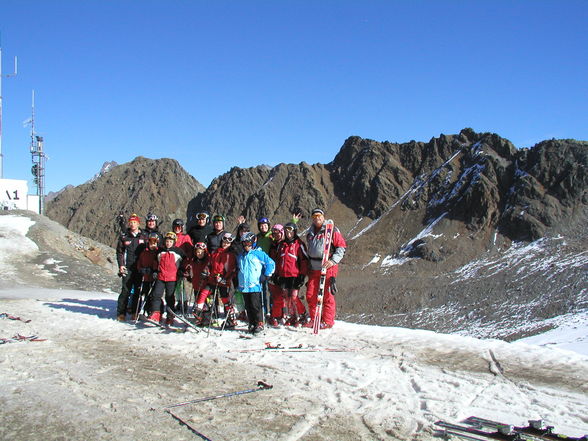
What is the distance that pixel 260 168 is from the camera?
108m

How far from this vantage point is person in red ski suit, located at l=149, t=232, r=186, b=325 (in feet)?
30.5

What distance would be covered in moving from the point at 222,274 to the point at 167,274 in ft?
3.65

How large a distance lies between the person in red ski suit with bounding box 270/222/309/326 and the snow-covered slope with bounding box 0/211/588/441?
622 mm

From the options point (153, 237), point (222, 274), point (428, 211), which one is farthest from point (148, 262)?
point (428, 211)

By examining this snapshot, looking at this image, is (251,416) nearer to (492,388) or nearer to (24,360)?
(492,388)

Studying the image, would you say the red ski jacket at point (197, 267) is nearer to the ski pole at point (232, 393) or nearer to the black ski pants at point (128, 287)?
the black ski pants at point (128, 287)

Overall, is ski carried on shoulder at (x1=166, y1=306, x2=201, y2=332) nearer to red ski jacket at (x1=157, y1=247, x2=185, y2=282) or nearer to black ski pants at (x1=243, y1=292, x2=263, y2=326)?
red ski jacket at (x1=157, y1=247, x2=185, y2=282)

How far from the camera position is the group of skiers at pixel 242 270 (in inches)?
344

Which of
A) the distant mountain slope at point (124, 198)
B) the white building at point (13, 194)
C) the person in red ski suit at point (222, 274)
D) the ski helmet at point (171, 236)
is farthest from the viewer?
the distant mountain slope at point (124, 198)

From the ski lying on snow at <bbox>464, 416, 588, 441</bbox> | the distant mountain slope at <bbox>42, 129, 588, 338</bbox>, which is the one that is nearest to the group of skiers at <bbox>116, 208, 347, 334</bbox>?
the ski lying on snow at <bbox>464, 416, 588, 441</bbox>

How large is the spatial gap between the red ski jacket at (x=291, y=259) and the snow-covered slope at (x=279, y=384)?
112cm

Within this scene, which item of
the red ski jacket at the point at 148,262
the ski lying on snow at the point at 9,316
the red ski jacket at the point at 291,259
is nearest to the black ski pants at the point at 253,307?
the red ski jacket at the point at 291,259

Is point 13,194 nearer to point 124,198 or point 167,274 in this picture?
point 167,274

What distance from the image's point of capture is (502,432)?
425cm
